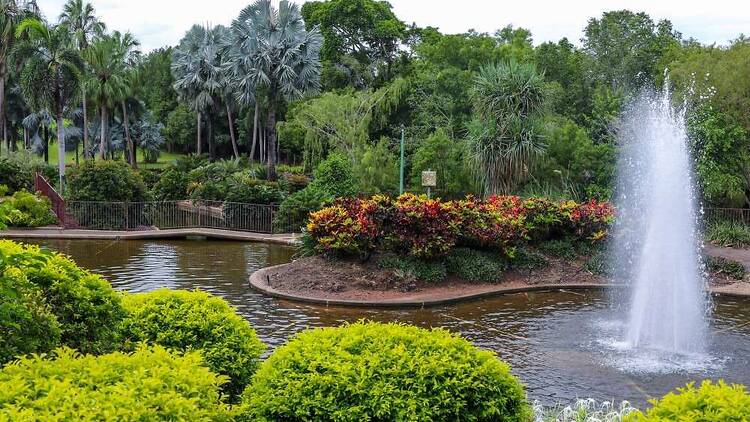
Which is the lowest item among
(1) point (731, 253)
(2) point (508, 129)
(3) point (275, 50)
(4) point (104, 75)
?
(1) point (731, 253)

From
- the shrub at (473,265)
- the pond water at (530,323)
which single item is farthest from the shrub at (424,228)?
the pond water at (530,323)

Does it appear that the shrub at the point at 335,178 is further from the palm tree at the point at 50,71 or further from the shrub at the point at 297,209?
the palm tree at the point at 50,71

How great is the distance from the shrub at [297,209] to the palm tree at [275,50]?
12.3 metres

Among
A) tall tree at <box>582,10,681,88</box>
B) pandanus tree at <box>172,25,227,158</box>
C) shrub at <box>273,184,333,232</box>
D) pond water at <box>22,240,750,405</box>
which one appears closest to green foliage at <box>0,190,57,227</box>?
pond water at <box>22,240,750,405</box>

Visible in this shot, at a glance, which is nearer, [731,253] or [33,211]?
[731,253]

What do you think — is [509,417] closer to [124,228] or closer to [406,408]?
[406,408]

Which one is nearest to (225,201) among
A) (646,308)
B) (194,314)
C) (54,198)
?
(54,198)

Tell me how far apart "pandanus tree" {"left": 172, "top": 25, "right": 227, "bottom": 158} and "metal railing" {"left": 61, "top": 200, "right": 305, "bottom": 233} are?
24.3 metres

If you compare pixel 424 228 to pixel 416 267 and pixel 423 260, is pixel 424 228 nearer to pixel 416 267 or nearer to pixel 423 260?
pixel 423 260

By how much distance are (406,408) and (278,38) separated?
32502 millimetres

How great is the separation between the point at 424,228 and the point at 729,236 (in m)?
11.0

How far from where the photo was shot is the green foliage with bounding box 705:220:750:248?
21.4 meters

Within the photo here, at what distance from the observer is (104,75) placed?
4578 centimetres

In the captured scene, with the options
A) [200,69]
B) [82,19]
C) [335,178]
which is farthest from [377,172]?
[82,19]
